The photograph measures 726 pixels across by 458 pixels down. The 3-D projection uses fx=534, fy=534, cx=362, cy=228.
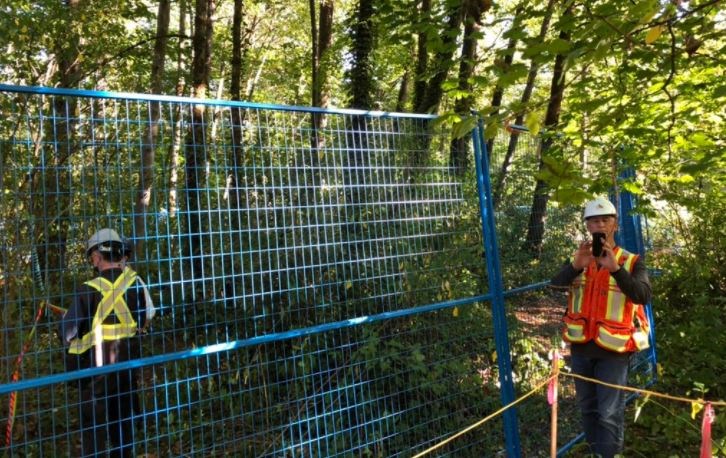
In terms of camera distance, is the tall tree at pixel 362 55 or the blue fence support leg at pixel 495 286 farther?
the tall tree at pixel 362 55

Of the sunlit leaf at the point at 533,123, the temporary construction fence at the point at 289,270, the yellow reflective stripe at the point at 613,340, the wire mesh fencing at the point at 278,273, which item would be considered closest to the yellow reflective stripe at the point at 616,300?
the yellow reflective stripe at the point at 613,340

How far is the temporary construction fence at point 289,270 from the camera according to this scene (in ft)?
9.77

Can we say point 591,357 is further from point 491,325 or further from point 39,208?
point 39,208

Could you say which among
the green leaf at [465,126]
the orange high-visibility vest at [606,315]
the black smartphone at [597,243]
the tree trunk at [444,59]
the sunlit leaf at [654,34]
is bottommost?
the orange high-visibility vest at [606,315]

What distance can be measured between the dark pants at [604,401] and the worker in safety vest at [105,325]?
10.6 ft

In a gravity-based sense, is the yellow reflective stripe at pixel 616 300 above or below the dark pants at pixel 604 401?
above

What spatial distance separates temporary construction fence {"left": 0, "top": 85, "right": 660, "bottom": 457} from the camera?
117 inches

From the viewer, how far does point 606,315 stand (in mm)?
4012

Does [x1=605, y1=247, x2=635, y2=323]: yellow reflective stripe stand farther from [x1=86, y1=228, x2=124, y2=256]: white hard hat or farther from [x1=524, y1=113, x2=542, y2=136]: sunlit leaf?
[x1=86, y1=228, x2=124, y2=256]: white hard hat

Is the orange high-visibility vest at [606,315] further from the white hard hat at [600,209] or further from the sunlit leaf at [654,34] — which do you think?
the sunlit leaf at [654,34]

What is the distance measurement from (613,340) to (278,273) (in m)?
2.53

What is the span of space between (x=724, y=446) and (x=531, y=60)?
Result: 2.61m

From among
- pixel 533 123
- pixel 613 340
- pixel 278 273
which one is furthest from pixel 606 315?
pixel 278 273

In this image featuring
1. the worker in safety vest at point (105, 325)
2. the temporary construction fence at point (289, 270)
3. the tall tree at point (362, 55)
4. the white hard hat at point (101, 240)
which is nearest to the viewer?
the temporary construction fence at point (289, 270)
